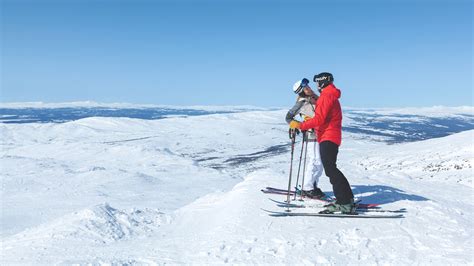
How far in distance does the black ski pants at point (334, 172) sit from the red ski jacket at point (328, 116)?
0.45 ft

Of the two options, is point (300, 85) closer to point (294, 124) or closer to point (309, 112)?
point (309, 112)

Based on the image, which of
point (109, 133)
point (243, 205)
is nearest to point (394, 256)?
point (243, 205)

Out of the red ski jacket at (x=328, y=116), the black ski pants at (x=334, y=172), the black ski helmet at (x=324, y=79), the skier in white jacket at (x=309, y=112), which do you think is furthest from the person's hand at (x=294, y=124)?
the black ski helmet at (x=324, y=79)

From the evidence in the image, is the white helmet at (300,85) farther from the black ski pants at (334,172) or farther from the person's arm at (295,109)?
the black ski pants at (334,172)

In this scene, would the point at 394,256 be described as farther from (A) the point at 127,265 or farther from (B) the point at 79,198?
(B) the point at 79,198

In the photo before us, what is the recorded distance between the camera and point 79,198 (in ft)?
62.8

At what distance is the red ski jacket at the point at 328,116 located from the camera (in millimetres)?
7004

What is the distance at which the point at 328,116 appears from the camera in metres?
7.18

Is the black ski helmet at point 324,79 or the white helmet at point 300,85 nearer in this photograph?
the black ski helmet at point 324,79

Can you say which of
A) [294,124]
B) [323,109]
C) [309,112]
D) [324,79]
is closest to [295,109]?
[309,112]

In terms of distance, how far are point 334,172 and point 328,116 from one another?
108 cm

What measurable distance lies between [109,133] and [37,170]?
88.9 metres

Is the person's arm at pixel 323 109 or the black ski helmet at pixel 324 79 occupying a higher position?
the black ski helmet at pixel 324 79

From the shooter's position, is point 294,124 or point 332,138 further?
point 294,124
